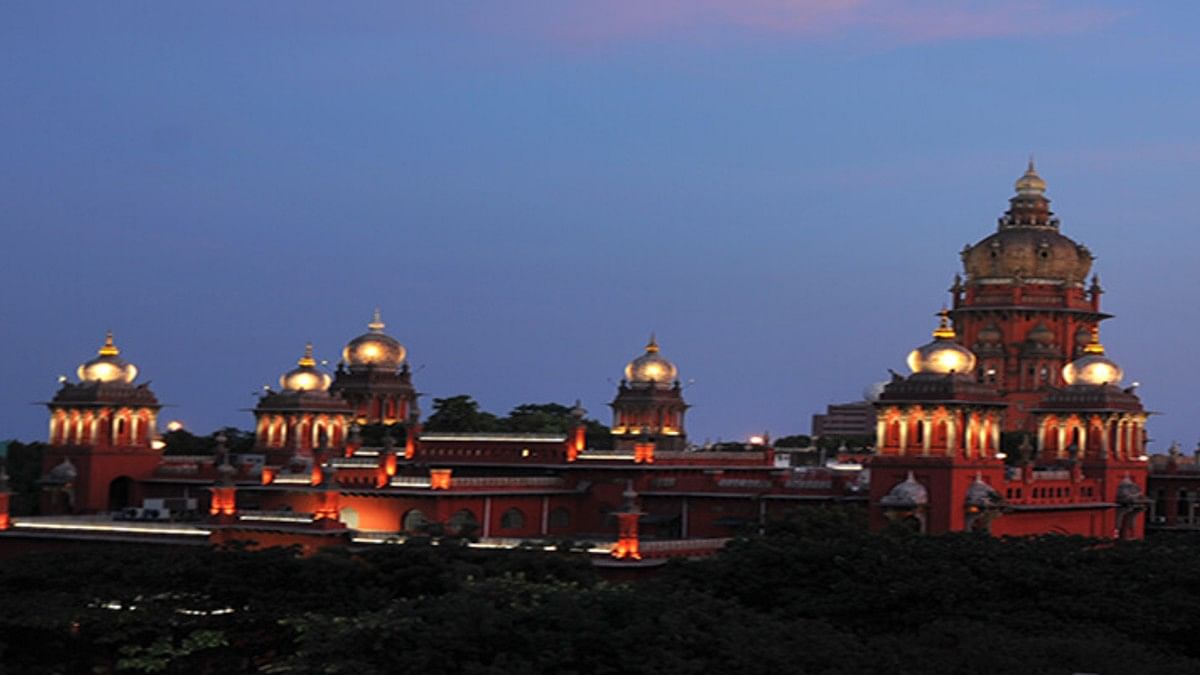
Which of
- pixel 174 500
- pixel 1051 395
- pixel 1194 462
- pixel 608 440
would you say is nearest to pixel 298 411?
pixel 174 500

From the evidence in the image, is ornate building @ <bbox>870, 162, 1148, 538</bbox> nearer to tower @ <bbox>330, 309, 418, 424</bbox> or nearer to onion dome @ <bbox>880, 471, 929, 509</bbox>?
onion dome @ <bbox>880, 471, 929, 509</bbox>

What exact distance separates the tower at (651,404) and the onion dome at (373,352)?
41.3ft

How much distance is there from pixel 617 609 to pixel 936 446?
22.8m

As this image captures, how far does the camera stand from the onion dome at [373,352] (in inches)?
3600

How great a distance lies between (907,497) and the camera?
2274 inches

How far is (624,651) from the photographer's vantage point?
36719 mm

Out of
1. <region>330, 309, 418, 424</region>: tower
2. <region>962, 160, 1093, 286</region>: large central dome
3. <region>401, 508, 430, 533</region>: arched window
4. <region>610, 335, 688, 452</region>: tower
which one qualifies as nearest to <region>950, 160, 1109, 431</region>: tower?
<region>962, 160, 1093, 286</region>: large central dome

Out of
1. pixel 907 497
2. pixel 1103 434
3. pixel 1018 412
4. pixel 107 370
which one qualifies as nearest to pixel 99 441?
pixel 107 370

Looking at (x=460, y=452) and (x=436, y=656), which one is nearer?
(x=436, y=656)

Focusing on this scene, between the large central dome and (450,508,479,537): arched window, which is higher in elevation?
the large central dome

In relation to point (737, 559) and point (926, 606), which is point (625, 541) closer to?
point (737, 559)

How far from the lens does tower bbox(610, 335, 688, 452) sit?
83625mm

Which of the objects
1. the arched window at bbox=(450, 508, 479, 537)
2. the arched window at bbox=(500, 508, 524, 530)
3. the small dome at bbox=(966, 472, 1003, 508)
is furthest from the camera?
the arched window at bbox=(500, 508, 524, 530)

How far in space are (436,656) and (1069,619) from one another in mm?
15720
